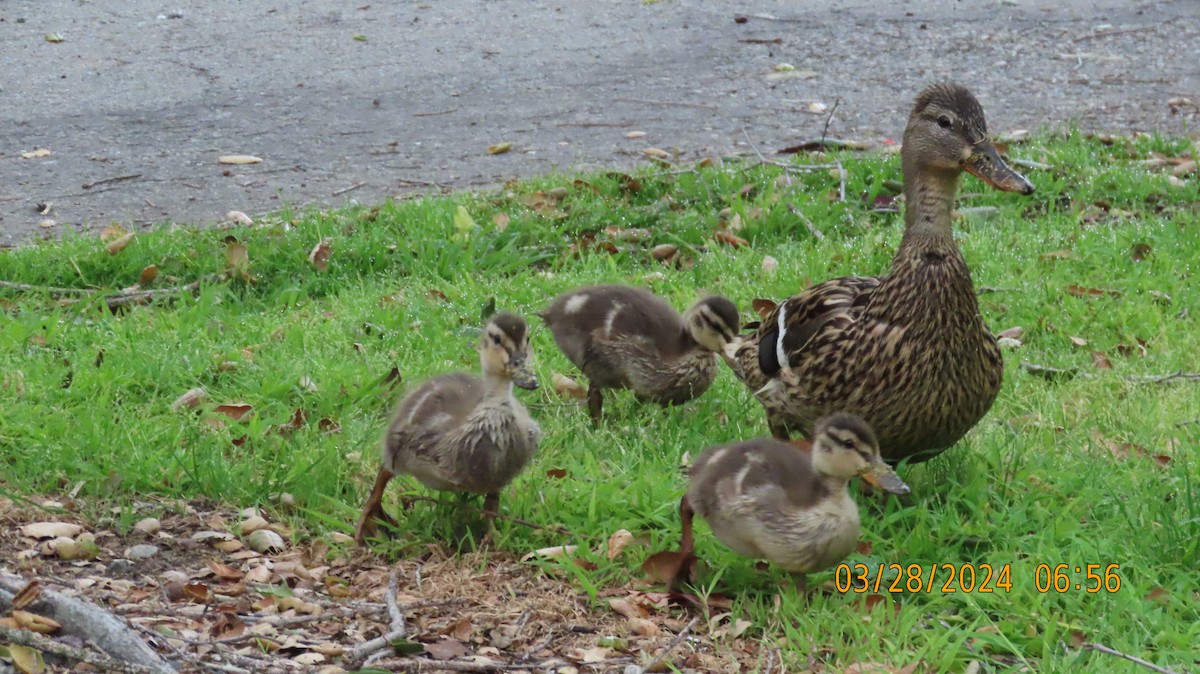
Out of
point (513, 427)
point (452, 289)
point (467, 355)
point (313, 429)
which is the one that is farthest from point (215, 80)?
point (513, 427)

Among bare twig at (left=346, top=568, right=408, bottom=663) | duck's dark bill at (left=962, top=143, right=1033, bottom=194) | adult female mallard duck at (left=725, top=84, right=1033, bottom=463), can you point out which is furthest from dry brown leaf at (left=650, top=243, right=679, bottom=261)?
bare twig at (left=346, top=568, right=408, bottom=663)

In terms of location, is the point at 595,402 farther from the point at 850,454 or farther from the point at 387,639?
the point at 387,639

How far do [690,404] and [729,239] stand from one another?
169 cm

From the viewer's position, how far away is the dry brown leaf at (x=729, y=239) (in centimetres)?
698

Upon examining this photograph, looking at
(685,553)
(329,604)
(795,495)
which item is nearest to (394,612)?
(329,604)

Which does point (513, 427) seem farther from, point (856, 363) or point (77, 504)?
point (77, 504)

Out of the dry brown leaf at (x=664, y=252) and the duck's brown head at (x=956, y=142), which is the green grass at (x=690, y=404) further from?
the duck's brown head at (x=956, y=142)

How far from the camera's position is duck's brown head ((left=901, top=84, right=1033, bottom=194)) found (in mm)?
4512

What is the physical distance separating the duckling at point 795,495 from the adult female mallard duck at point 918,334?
0.52 metres

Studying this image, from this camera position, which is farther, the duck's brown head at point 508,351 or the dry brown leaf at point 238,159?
the dry brown leaf at point 238,159

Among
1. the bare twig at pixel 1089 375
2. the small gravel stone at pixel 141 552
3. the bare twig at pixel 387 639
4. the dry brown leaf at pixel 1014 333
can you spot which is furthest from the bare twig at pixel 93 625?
the dry brown leaf at pixel 1014 333

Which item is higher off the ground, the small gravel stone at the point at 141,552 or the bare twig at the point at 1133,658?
the bare twig at the point at 1133,658

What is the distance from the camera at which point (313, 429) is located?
16.3 feet

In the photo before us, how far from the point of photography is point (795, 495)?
151 inches
